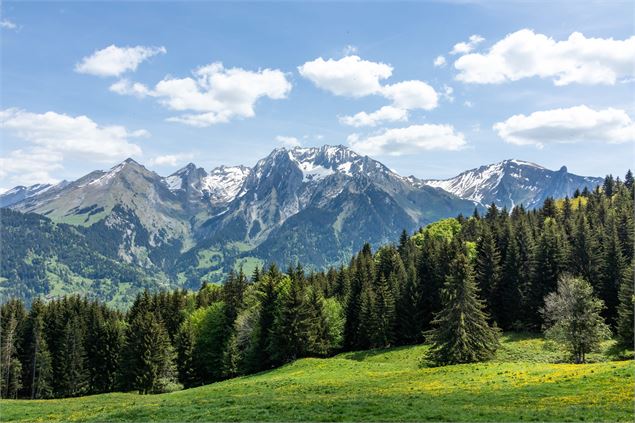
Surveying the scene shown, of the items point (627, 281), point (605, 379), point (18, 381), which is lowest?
point (18, 381)

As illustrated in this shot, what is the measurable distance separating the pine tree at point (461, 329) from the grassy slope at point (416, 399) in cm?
551

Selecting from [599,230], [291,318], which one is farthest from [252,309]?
[599,230]

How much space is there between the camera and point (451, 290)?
59.4 m

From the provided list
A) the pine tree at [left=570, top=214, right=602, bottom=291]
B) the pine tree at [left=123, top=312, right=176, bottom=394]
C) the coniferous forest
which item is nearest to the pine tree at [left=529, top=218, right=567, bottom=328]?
the coniferous forest

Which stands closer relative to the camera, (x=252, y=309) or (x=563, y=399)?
(x=563, y=399)

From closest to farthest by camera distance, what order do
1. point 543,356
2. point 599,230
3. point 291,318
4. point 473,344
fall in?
point 473,344 < point 543,356 < point 291,318 < point 599,230

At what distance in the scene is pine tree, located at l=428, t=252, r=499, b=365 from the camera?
185 feet

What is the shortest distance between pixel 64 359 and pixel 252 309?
34835 mm

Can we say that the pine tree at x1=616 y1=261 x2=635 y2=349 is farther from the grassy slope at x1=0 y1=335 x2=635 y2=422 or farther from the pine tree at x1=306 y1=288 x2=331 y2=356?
the pine tree at x1=306 y1=288 x2=331 y2=356

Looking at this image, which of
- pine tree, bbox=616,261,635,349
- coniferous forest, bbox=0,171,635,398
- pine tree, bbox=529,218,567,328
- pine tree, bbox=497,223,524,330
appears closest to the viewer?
pine tree, bbox=616,261,635,349

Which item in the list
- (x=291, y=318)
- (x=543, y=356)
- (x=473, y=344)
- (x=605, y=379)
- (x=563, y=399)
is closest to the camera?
(x=563, y=399)

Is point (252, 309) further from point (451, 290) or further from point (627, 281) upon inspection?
point (627, 281)

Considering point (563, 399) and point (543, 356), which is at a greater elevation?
point (563, 399)

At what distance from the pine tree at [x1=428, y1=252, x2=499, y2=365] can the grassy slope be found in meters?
5.51
